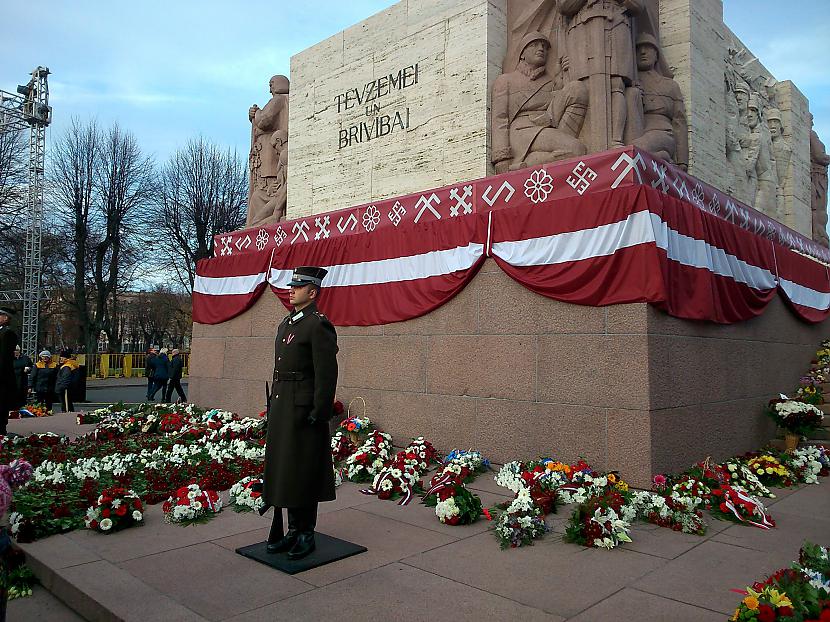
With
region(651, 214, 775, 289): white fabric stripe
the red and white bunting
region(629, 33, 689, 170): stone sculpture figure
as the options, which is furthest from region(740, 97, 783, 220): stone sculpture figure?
region(651, 214, 775, 289): white fabric stripe

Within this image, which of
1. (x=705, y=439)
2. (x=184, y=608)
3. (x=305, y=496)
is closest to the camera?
(x=184, y=608)

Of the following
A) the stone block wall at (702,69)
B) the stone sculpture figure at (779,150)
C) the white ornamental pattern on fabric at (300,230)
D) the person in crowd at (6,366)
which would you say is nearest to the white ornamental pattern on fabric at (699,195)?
the stone block wall at (702,69)

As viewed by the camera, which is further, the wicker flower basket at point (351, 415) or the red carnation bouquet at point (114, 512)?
the wicker flower basket at point (351, 415)

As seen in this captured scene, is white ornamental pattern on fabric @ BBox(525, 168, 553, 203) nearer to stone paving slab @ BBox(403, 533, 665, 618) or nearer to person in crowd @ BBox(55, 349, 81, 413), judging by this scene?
stone paving slab @ BBox(403, 533, 665, 618)

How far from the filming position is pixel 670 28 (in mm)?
8383

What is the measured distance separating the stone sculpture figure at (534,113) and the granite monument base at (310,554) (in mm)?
4629

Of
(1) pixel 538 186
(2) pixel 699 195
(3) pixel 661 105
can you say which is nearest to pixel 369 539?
(1) pixel 538 186

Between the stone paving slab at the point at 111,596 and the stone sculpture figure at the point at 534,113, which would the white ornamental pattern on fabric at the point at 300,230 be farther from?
the stone paving slab at the point at 111,596

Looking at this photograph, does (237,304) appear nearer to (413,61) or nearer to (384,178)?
(384,178)

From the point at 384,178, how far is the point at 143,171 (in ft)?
89.3

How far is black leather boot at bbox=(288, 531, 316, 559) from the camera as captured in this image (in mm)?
4055

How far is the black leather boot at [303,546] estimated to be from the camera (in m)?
4.05

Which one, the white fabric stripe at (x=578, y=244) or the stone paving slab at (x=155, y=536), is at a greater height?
the white fabric stripe at (x=578, y=244)

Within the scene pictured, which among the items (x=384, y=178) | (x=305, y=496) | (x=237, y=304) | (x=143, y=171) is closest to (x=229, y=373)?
(x=237, y=304)
